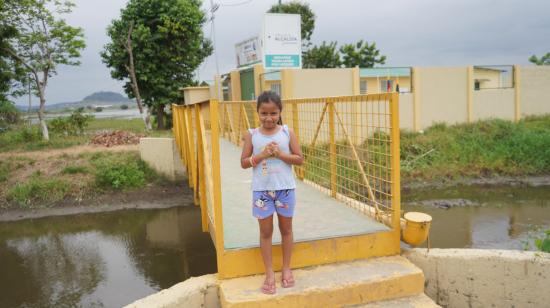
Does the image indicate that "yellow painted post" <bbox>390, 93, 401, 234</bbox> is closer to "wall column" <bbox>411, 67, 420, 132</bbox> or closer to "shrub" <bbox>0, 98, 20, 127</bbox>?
"wall column" <bbox>411, 67, 420, 132</bbox>

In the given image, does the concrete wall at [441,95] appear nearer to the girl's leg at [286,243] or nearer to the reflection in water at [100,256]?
the reflection in water at [100,256]

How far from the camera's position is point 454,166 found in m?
11.7

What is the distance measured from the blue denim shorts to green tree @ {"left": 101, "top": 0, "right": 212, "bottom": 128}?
15.1 meters

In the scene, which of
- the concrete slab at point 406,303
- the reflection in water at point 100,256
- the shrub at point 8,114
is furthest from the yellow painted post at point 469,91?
the shrub at point 8,114

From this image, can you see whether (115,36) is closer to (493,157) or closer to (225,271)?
(493,157)

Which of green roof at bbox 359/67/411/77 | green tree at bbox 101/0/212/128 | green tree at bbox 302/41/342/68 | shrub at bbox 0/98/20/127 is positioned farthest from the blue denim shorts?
green tree at bbox 302/41/342/68

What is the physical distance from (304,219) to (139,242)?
4.82m

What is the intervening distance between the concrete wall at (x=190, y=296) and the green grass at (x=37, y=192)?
8226mm

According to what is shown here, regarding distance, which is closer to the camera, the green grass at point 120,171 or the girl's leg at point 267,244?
the girl's leg at point 267,244

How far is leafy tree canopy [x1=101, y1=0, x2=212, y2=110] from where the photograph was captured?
17453mm

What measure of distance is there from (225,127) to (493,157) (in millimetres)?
7264

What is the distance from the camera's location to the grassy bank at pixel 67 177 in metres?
10.1

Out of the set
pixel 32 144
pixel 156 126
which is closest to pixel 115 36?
pixel 156 126

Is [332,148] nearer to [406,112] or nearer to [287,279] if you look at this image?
[287,279]
